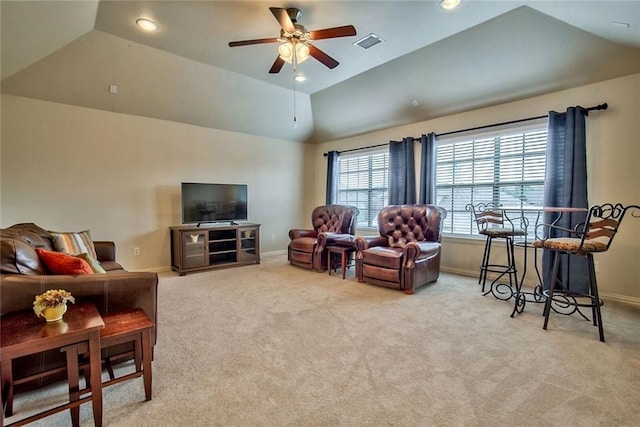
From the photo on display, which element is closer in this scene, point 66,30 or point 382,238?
point 66,30

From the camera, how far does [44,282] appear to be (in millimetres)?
1716

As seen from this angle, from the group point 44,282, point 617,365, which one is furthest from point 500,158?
point 44,282

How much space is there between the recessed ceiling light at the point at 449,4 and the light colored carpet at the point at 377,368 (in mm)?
3000

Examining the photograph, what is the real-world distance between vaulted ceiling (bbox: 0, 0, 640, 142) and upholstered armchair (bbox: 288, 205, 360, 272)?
1.94m

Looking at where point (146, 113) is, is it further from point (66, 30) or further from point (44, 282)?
point (44, 282)

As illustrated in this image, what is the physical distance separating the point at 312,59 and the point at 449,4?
5.82ft

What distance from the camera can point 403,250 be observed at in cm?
383

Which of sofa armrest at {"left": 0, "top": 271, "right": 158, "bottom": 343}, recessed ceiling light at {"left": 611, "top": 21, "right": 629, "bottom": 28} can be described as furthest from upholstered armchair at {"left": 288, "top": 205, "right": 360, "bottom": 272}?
recessed ceiling light at {"left": 611, "top": 21, "right": 629, "bottom": 28}

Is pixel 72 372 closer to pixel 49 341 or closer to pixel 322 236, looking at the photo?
pixel 49 341

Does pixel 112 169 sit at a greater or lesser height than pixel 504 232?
greater

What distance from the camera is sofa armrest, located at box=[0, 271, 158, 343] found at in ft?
5.42

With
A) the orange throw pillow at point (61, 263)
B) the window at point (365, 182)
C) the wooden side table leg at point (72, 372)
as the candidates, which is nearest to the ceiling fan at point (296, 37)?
the orange throw pillow at point (61, 263)

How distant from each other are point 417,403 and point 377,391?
233mm

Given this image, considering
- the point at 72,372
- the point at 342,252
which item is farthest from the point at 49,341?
the point at 342,252
